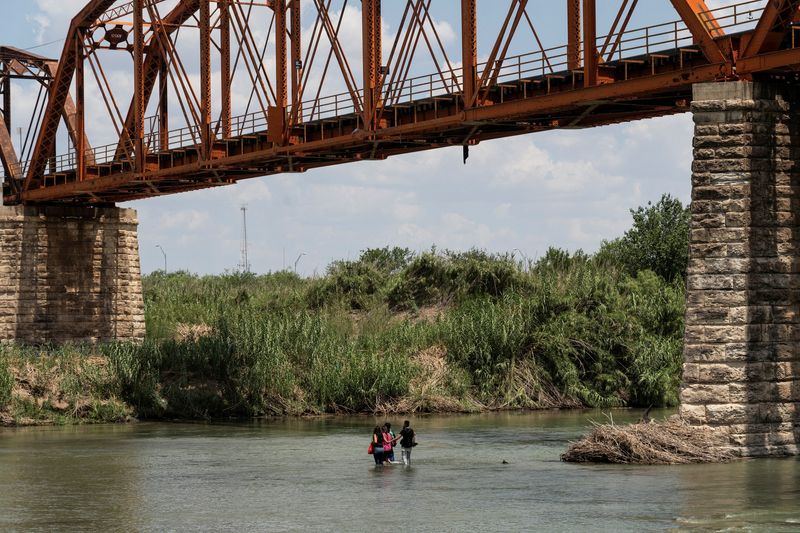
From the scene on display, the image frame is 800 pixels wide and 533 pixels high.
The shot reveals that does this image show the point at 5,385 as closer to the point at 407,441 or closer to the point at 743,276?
the point at 407,441

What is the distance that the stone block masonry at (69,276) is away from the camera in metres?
64.1

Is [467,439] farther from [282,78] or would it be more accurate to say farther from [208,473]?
[282,78]

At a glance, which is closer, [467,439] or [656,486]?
[656,486]

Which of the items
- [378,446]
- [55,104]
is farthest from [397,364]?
[55,104]

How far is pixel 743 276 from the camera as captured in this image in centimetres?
3219

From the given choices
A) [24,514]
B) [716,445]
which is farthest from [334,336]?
[24,514]

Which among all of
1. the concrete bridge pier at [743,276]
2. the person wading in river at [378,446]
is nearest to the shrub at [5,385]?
the person wading in river at [378,446]

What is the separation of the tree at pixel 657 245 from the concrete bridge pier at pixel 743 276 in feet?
121

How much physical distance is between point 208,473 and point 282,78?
801 inches

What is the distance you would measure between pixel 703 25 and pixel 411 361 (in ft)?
76.6

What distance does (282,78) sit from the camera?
51.6 m

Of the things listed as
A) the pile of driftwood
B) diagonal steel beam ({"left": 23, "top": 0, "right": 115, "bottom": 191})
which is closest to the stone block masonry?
diagonal steel beam ({"left": 23, "top": 0, "right": 115, "bottom": 191})

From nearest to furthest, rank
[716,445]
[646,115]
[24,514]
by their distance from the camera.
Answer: [24,514] < [716,445] < [646,115]

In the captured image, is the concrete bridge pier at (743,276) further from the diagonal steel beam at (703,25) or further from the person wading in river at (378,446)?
the person wading in river at (378,446)
